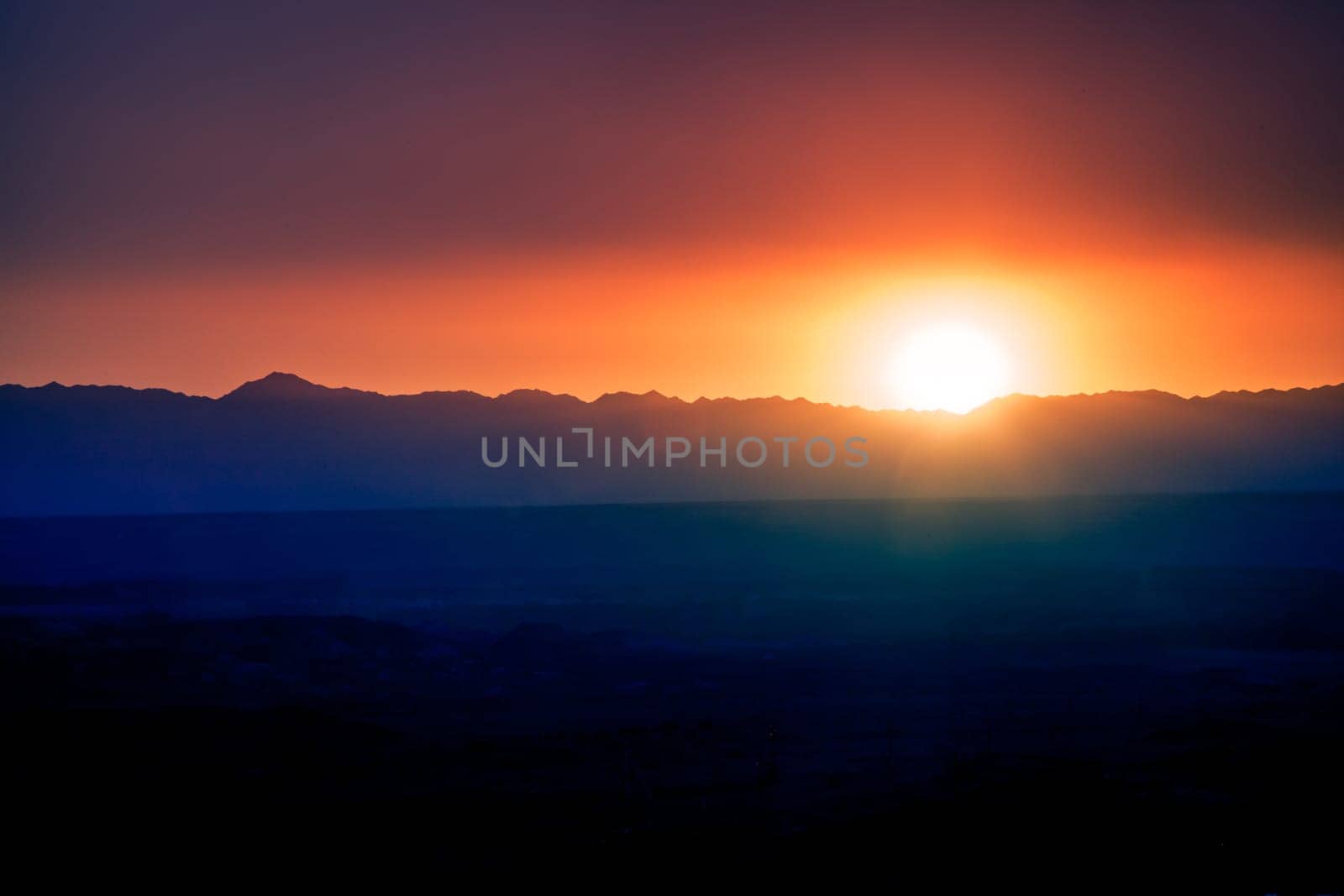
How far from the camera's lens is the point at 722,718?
128 ft

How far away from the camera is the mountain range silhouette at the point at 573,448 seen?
516 ft

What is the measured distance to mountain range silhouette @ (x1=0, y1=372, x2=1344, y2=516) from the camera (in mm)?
157125

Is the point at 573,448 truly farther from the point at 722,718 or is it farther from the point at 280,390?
the point at 722,718

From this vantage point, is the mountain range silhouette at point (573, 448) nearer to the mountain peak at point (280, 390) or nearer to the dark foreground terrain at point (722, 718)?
the mountain peak at point (280, 390)

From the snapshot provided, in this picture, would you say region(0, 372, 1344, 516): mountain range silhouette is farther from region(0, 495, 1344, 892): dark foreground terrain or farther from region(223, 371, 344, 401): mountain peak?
region(0, 495, 1344, 892): dark foreground terrain

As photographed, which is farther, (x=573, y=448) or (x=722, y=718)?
(x=573, y=448)

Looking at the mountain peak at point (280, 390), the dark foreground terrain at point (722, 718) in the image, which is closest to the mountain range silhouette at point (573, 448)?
the mountain peak at point (280, 390)

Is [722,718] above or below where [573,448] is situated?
below

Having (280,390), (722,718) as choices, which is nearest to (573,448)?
(280,390)

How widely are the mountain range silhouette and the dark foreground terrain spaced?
6004cm

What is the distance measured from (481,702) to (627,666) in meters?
9.06

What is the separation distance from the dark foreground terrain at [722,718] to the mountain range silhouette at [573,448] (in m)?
60.0

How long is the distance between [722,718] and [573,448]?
447 ft

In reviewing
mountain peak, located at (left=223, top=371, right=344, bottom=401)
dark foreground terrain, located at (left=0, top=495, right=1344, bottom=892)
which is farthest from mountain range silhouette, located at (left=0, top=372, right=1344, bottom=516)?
dark foreground terrain, located at (left=0, top=495, right=1344, bottom=892)
